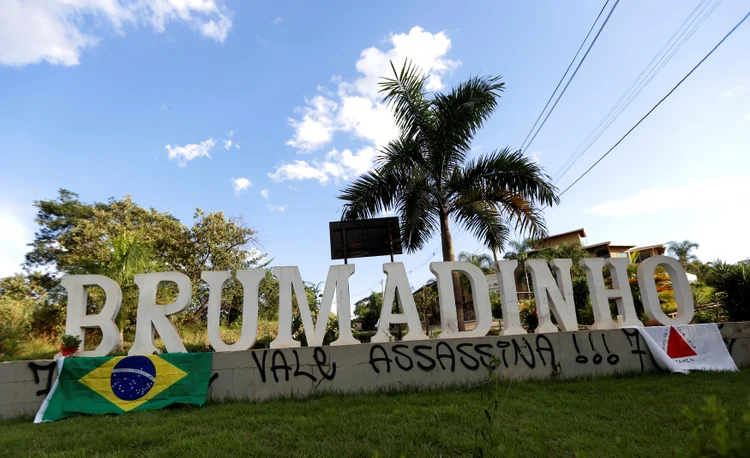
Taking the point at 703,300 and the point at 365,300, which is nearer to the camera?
the point at 703,300

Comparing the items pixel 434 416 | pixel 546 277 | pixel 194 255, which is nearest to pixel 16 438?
pixel 434 416

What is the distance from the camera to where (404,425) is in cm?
455

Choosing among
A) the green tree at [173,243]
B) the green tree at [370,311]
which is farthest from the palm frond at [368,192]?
the green tree at [370,311]

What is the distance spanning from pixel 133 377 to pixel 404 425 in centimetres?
461

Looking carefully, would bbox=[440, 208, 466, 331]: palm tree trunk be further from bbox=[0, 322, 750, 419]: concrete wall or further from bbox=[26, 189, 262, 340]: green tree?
bbox=[26, 189, 262, 340]: green tree

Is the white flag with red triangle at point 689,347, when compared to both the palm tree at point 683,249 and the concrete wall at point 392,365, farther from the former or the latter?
the palm tree at point 683,249

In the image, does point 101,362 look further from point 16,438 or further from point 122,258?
point 122,258

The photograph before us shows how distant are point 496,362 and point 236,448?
3.28 meters

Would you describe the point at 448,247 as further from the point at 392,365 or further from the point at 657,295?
the point at 657,295

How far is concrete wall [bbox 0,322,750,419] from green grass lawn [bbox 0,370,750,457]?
15.9 inches

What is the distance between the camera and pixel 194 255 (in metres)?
23.3

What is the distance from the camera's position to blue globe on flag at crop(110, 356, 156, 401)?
A: 248 inches

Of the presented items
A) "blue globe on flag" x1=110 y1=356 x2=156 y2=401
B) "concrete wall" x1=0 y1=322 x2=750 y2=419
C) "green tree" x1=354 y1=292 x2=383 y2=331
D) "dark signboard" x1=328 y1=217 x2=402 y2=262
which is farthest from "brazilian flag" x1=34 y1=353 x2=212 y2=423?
"green tree" x1=354 y1=292 x2=383 y2=331

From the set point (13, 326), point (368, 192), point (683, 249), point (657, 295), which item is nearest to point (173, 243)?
point (13, 326)
